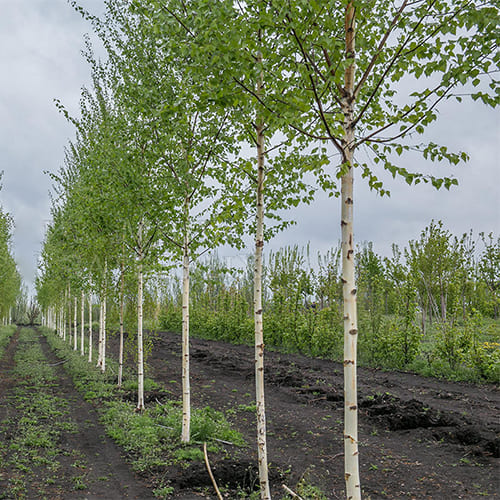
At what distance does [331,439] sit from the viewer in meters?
7.14

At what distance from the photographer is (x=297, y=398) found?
32.4 ft

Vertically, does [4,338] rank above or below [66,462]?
below

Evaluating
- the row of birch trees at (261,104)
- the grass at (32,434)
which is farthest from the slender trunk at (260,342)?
the grass at (32,434)

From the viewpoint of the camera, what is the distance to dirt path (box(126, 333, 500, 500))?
5488mm

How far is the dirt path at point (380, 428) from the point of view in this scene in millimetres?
5488

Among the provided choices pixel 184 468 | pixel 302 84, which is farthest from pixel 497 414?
pixel 302 84

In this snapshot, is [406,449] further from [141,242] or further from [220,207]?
[141,242]

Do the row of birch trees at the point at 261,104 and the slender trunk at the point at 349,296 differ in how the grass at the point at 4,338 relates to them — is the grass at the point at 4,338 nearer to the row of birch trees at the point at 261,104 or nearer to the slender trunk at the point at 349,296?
the row of birch trees at the point at 261,104

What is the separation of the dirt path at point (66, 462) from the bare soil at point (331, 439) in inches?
1.1

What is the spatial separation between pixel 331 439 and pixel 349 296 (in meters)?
Result: 4.84

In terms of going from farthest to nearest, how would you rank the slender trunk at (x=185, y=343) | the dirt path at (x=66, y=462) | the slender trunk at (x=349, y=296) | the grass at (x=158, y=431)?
the slender trunk at (x=185, y=343) → the grass at (x=158, y=431) → the dirt path at (x=66, y=462) → the slender trunk at (x=349, y=296)

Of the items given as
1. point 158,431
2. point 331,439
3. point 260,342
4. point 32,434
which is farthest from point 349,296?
point 32,434

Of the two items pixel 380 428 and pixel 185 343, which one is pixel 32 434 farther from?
pixel 380 428

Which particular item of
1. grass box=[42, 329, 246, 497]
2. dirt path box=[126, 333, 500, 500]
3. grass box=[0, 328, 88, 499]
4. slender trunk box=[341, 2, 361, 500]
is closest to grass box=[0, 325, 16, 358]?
grass box=[0, 328, 88, 499]
